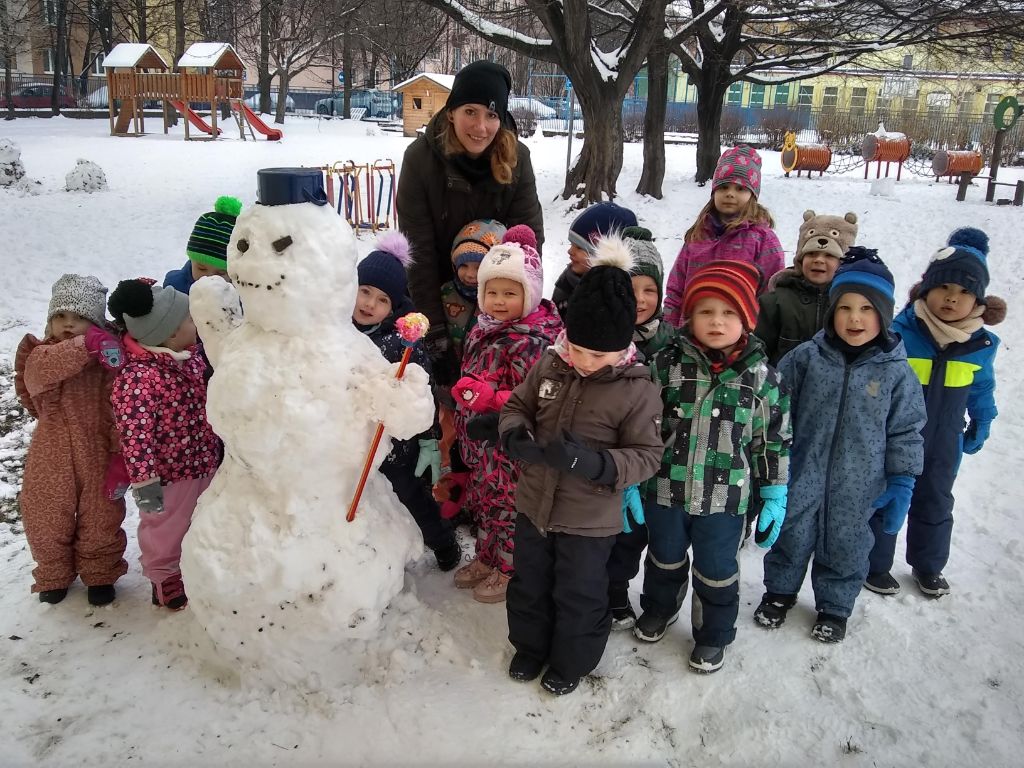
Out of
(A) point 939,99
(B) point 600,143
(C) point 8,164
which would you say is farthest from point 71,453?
(A) point 939,99

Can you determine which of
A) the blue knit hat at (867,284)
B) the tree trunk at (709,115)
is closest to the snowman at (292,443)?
the blue knit hat at (867,284)

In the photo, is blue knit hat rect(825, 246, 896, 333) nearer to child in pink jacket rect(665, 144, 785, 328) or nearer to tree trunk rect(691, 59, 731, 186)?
child in pink jacket rect(665, 144, 785, 328)

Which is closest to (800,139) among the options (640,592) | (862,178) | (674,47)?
(862,178)

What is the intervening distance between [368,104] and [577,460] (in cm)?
3872

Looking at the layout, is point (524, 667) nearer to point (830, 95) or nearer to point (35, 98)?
point (35, 98)

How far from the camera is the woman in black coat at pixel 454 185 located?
127 inches

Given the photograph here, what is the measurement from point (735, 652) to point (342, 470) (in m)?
1.73

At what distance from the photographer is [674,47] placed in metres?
12.9

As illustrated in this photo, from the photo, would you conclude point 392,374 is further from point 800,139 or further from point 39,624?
point 800,139

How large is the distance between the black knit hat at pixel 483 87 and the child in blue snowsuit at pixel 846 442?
5.43 ft

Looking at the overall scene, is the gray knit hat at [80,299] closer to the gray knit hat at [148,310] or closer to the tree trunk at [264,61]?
the gray knit hat at [148,310]

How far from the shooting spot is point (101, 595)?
305 centimetres

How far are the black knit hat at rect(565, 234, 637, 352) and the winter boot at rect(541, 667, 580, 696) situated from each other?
1217mm

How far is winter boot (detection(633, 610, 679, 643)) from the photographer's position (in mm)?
2902
